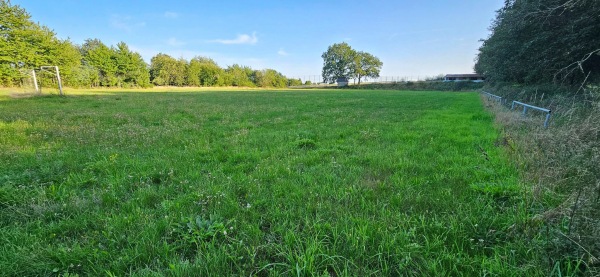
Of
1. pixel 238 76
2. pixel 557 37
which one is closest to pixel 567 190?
pixel 557 37

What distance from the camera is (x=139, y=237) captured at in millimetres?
2469

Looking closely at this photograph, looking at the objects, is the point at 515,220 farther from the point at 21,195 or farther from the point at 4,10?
the point at 4,10

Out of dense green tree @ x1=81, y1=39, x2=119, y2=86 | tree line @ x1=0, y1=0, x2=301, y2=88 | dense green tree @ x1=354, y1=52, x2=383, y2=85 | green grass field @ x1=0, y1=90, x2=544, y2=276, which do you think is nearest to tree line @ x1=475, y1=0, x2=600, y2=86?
green grass field @ x1=0, y1=90, x2=544, y2=276

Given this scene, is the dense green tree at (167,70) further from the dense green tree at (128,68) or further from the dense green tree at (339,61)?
the dense green tree at (339,61)

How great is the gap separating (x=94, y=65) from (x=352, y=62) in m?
87.9

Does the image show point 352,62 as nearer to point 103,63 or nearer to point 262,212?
point 103,63

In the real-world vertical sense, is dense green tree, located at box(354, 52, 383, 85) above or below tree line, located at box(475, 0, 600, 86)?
above

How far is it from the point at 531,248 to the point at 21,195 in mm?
5798

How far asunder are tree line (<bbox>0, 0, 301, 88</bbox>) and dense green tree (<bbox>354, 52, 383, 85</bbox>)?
34156 mm

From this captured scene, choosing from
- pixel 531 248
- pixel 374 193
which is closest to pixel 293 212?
pixel 374 193

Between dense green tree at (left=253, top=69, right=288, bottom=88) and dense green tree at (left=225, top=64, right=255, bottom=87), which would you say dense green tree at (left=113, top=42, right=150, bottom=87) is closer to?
dense green tree at (left=225, top=64, right=255, bottom=87)

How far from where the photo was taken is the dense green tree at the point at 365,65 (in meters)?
107

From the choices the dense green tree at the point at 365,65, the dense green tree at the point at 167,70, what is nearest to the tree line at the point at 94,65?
the dense green tree at the point at 167,70

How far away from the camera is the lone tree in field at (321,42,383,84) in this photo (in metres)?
108
